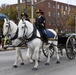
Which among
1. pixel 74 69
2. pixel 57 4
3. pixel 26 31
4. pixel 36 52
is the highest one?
pixel 57 4

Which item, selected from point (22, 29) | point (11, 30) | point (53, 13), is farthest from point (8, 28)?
point (53, 13)

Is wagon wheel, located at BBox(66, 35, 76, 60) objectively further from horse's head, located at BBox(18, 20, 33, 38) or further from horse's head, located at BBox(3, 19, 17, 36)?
horse's head, located at BBox(3, 19, 17, 36)

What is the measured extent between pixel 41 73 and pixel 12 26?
2298mm

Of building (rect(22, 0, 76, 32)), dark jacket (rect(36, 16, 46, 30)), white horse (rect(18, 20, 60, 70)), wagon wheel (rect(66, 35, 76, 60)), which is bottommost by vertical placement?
wagon wheel (rect(66, 35, 76, 60))

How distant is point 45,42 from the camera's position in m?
11.6

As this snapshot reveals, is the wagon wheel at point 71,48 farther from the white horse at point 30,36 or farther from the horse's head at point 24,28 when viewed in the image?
the horse's head at point 24,28

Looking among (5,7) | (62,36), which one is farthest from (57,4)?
(62,36)

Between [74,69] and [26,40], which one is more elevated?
[26,40]

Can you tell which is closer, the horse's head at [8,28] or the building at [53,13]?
the horse's head at [8,28]

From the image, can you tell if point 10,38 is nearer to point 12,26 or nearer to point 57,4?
point 12,26

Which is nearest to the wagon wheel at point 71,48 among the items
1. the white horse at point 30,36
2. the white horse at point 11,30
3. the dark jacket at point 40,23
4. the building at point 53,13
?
the dark jacket at point 40,23

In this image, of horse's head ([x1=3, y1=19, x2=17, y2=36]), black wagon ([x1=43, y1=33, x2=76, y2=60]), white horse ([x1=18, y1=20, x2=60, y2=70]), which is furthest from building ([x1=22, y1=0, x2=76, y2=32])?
horse's head ([x1=3, y1=19, x2=17, y2=36])

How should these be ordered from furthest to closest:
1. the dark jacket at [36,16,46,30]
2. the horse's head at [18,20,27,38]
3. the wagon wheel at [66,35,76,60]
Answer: the wagon wheel at [66,35,76,60] < the dark jacket at [36,16,46,30] < the horse's head at [18,20,27,38]

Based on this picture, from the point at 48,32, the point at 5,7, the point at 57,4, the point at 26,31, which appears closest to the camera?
the point at 26,31
